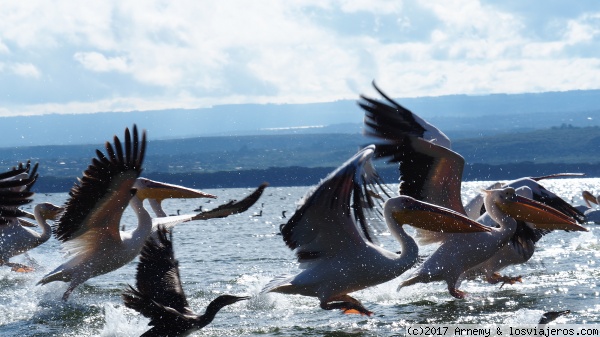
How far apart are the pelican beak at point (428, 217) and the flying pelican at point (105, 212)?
7.60 ft

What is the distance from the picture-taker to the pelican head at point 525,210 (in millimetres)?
10008

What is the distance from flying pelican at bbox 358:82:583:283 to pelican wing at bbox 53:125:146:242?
3.26 metres

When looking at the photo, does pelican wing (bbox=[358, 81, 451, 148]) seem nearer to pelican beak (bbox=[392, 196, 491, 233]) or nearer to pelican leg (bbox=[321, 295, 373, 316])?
pelican beak (bbox=[392, 196, 491, 233])

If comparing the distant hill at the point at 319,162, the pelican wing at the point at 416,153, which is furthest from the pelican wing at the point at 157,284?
the distant hill at the point at 319,162

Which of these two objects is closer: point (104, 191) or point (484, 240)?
point (104, 191)

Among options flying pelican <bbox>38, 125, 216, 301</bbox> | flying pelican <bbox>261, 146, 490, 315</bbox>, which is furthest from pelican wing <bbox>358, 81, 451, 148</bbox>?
flying pelican <bbox>38, 125, 216, 301</bbox>

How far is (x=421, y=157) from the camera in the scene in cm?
1019

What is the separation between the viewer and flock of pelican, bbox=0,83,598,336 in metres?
7.41

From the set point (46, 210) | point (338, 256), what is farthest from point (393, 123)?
point (46, 210)

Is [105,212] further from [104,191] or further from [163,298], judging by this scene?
[163,298]

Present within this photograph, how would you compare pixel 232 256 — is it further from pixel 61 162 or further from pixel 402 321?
pixel 61 162

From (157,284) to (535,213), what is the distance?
15.5 feet

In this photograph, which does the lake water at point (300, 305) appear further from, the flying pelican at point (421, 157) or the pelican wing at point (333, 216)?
the pelican wing at point (333, 216)

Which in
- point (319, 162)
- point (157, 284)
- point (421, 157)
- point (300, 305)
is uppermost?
point (421, 157)
